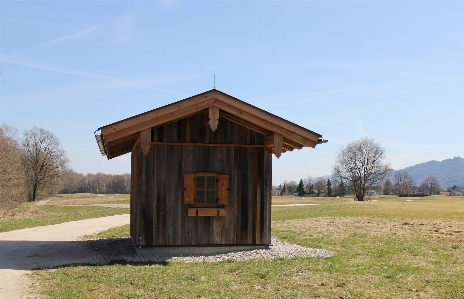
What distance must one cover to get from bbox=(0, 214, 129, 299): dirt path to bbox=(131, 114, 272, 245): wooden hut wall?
2.05m

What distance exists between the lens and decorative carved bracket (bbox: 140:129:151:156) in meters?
13.9

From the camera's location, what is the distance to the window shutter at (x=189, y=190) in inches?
569

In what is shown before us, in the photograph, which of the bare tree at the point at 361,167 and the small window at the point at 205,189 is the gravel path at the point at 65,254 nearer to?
the small window at the point at 205,189

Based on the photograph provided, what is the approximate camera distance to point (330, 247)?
1630 cm

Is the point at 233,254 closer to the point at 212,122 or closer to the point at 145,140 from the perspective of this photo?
the point at 212,122

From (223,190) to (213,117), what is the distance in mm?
2239

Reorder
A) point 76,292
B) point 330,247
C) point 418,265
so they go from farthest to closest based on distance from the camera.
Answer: point 330,247 → point 418,265 → point 76,292

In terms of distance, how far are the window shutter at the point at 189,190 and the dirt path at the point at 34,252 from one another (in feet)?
9.44

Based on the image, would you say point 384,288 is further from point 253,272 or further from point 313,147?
point 313,147

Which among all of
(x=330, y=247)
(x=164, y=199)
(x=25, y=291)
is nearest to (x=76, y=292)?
(x=25, y=291)

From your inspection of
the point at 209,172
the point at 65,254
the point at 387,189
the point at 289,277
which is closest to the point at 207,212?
the point at 209,172

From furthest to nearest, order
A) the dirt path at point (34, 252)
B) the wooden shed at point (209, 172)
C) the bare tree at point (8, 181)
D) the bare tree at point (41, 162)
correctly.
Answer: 1. the bare tree at point (41, 162)
2. the bare tree at point (8, 181)
3. the wooden shed at point (209, 172)
4. the dirt path at point (34, 252)

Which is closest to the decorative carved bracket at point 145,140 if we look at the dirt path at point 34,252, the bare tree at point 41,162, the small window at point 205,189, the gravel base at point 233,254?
the small window at point 205,189

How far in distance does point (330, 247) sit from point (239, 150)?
14.6 feet
